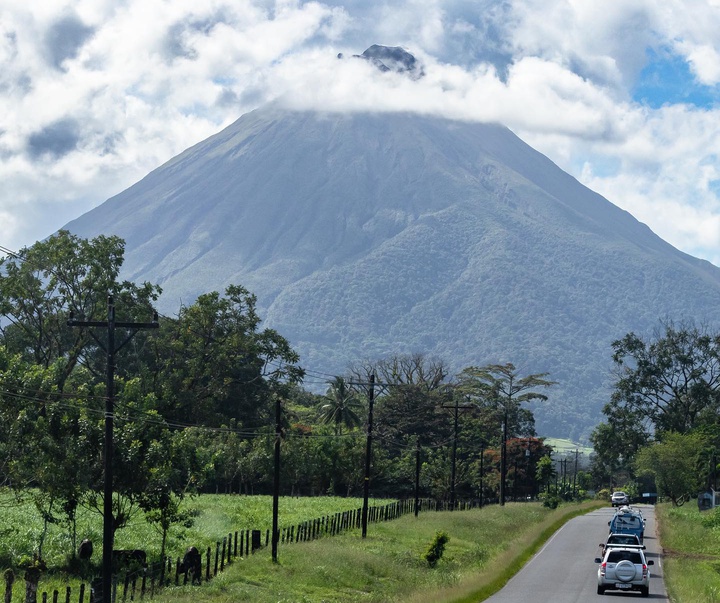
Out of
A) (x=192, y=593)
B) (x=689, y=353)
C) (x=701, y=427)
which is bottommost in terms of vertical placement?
(x=192, y=593)

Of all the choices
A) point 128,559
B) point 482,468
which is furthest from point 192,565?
point 482,468

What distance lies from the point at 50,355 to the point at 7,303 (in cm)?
481

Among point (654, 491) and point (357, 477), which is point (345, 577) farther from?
point (654, 491)

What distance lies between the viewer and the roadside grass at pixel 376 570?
39156 millimetres

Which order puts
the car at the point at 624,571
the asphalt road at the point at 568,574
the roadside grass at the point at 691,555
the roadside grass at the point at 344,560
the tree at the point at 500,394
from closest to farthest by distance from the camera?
1. the roadside grass at the point at 344,560
2. the roadside grass at the point at 691,555
3. the asphalt road at the point at 568,574
4. the car at the point at 624,571
5. the tree at the point at 500,394

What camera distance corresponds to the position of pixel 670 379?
130625 millimetres

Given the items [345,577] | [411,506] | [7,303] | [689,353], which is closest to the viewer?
A: [345,577]

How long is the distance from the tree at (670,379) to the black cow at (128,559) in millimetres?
89033

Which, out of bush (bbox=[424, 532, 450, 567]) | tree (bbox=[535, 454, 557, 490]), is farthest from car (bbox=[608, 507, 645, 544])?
tree (bbox=[535, 454, 557, 490])

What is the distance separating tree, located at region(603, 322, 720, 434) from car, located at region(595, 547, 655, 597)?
275 ft

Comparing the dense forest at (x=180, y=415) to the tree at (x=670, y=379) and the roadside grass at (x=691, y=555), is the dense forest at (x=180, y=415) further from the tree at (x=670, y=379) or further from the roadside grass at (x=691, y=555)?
the roadside grass at (x=691, y=555)

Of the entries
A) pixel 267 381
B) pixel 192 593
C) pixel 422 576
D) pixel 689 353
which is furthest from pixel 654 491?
pixel 192 593

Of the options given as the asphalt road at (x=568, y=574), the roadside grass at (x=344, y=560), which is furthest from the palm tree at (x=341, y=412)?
the asphalt road at (x=568, y=574)

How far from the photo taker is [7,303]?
8350 cm
